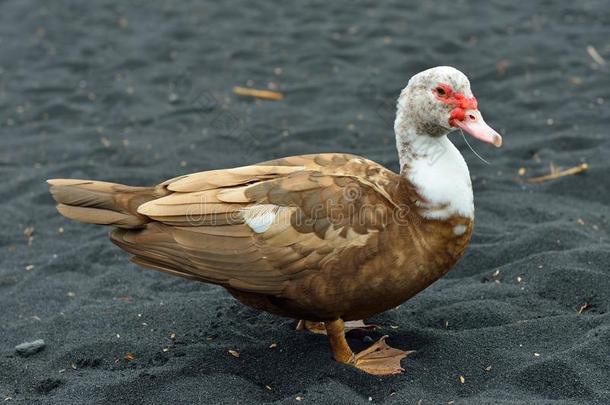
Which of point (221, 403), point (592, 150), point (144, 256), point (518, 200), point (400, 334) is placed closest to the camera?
point (221, 403)

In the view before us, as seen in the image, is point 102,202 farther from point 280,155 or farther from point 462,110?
point 280,155

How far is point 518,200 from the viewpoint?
5.44m

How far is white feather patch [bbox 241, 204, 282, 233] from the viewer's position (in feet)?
11.8

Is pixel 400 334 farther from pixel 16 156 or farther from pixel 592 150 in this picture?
pixel 16 156

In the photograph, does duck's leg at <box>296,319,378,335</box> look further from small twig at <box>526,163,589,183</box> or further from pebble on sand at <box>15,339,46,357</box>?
small twig at <box>526,163,589,183</box>

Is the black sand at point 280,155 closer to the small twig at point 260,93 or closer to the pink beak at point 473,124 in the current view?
the small twig at point 260,93

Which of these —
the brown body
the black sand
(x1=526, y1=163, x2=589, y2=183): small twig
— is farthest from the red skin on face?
(x1=526, y1=163, x2=589, y2=183): small twig

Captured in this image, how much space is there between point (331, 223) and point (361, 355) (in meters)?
0.69

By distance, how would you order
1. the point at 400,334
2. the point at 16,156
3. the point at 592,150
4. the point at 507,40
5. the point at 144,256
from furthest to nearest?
the point at 507,40, the point at 16,156, the point at 592,150, the point at 400,334, the point at 144,256

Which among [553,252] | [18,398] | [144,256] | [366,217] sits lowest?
[18,398]

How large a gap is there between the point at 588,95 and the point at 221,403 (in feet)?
16.2

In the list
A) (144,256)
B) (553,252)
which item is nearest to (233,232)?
(144,256)

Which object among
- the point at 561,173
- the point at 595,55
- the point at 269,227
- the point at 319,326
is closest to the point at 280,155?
the point at 561,173

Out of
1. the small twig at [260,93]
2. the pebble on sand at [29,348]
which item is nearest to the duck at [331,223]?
the pebble on sand at [29,348]
